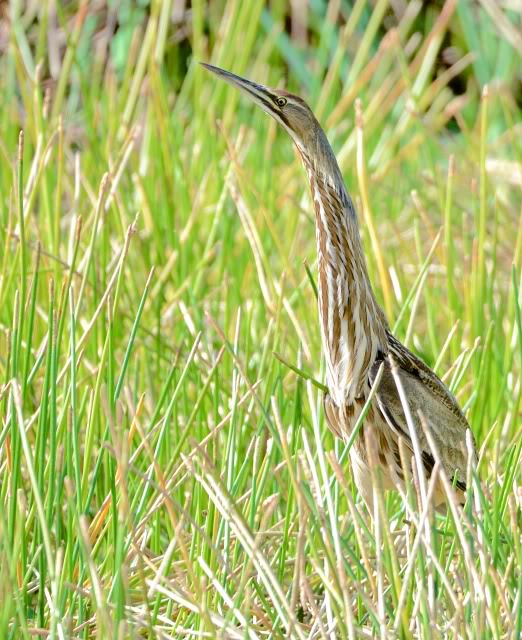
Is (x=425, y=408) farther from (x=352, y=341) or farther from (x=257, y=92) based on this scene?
(x=257, y=92)

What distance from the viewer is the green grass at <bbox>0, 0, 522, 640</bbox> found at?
1262 millimetres

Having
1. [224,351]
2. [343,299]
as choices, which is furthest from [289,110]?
[224,351]

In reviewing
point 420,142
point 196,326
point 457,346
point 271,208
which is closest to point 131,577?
point 196,326

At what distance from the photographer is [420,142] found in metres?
2.93

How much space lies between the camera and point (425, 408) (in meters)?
1.74

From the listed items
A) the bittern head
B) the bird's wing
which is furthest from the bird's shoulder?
the bittern head

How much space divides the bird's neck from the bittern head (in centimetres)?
2

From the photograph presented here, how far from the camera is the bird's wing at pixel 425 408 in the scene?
1703mm

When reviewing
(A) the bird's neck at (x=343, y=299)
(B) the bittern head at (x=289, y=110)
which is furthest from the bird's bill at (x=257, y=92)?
(A) the bird's neck at (x=343, y=299)

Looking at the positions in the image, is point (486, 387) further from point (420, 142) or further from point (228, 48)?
point (228, 48)

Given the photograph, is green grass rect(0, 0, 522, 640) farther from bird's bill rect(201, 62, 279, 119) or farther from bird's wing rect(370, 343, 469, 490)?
bird's bill rect(201, 62, 279, 119)

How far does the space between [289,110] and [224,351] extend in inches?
17.1

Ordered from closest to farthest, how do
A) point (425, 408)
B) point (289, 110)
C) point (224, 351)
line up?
point (289, 110) < point (425, 408) < point (224, 351)

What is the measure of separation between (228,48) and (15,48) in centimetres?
63
